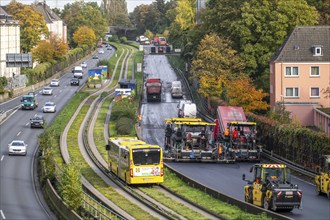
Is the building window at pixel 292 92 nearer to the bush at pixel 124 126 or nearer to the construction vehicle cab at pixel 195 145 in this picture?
the bush at pixel 124 126

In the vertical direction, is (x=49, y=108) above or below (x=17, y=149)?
above

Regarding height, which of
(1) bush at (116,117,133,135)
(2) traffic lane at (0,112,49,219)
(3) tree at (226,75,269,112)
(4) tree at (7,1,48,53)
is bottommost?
(2) traffic lane at (0,112,49,219)

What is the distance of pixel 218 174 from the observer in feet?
208

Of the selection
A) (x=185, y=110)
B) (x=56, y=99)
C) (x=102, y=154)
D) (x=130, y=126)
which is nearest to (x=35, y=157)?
(x=102, y=154)

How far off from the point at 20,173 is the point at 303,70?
147 feet

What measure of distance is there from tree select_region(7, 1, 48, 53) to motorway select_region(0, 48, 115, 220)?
65367 millimetres

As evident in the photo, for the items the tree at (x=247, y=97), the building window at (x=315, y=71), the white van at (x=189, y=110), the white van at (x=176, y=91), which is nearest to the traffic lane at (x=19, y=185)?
the white van at (x=189, y=110)

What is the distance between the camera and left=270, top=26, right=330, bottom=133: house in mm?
99688

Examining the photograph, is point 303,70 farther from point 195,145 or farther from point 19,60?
point 19,60

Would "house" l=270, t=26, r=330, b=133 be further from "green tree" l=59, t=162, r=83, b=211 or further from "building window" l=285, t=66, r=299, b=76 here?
"green tree" l=59, t=162, r=83, b=211

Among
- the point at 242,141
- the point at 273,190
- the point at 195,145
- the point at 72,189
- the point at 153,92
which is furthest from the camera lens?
the point at 153,92

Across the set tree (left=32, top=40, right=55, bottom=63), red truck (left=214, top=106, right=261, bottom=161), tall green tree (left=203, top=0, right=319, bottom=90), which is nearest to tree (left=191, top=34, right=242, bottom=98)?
tall green tree (left=203, top=0, right=319, bottom=90)

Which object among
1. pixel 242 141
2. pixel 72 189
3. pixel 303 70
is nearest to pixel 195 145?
pixel 242 141

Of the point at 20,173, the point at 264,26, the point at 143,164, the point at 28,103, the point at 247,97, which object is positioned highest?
the point at 264,26
